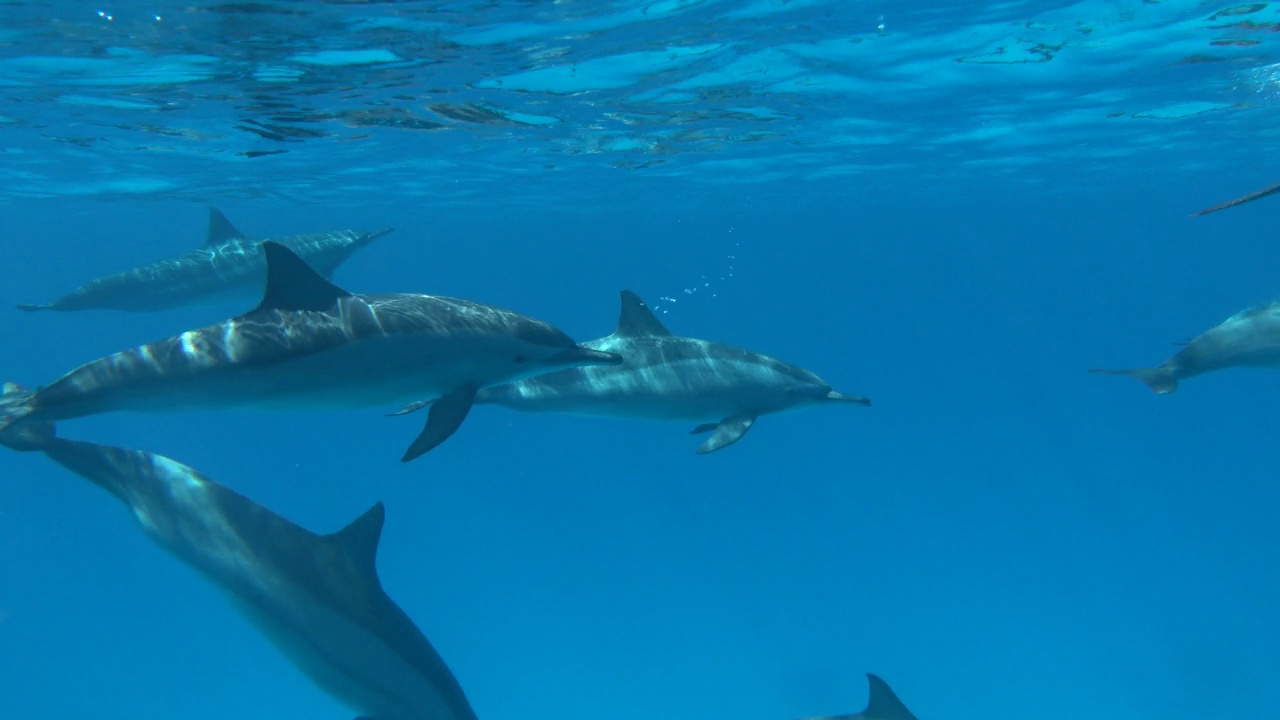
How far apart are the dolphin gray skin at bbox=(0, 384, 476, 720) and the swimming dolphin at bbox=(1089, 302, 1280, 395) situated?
25.1 ft

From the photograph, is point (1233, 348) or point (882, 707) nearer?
point (882, 707)

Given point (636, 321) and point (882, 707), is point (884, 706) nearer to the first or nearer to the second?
point (882, 707)

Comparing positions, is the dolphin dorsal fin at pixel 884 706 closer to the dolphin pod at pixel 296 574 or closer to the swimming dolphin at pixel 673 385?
the swimming dolphin at pixel 673 385

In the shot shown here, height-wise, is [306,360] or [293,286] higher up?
[293,286]

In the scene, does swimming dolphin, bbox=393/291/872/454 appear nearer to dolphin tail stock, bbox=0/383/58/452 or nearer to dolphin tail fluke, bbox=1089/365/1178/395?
dolphin tail fluke, bbox=1089/365/1178/395

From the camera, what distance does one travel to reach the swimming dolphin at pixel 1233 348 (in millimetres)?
9383

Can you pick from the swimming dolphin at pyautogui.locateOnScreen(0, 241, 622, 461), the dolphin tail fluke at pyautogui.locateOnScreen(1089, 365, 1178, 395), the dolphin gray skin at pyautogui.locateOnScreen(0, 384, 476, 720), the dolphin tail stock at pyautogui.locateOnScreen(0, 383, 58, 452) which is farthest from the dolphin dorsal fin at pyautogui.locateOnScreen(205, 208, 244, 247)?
the dolphin tail fluke at pyautogui.locateOnScreen(1089, 365, 1178, 395)

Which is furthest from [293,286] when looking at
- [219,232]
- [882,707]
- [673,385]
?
[219,232]

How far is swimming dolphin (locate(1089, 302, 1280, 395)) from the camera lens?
9.38 metres

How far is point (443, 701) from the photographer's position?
6.62 meters

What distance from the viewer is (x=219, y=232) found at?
1605 centimetres

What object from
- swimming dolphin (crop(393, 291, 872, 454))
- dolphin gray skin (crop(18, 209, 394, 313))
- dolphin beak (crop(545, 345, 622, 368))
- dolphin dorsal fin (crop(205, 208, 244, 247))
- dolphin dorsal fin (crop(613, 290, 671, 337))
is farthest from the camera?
dolphin dorsal fin (crop(205, 208, 244, 247))

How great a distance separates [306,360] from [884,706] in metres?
5.77

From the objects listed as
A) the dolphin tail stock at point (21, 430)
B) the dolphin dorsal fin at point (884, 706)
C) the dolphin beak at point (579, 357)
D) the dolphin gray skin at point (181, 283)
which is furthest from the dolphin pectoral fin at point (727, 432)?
the dolphin gray skin at point (181, 283)
